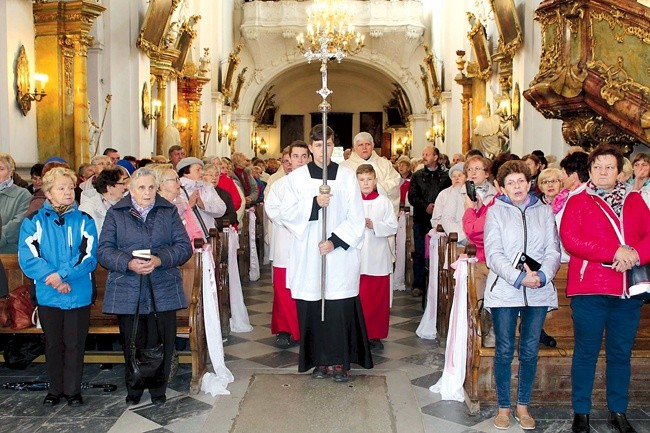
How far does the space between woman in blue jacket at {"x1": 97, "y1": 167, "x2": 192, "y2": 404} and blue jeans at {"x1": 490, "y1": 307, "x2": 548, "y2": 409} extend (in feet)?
6.92

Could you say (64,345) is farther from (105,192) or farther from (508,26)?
(508,26)

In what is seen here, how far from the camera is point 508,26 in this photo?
1279 centimetres

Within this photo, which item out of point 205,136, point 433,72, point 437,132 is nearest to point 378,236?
point 205,136

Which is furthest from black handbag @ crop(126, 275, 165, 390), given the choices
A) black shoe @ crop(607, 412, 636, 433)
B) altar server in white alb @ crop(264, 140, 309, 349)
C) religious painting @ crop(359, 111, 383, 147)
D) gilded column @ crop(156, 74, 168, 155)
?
religious painting @ crop(359, 111, 383, 147)

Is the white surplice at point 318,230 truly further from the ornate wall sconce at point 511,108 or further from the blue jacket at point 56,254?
the ornate wall sconce at point 511,108

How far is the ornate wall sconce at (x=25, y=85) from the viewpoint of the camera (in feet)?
30.1

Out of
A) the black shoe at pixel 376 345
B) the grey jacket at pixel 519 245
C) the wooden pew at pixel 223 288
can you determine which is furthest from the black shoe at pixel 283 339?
the grey jacket at pixel 519 245

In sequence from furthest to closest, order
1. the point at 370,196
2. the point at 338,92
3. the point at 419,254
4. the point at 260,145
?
1. the point at 338,92
2. the point at 260,145
3. the point at 419,254
4. the point at 370,196

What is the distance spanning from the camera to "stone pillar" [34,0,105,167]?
9891 millimetres

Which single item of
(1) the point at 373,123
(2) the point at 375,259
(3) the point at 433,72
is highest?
(3) the point at 433,72

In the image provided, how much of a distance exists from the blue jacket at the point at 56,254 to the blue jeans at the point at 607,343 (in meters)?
3.16

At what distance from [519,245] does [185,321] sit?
2.82 meters

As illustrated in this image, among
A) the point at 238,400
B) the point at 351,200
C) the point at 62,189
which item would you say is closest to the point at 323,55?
the point at 351,200

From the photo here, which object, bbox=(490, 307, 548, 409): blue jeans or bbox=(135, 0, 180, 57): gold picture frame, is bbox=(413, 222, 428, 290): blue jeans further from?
bbox=(135, 0, 180, 57): gold picture frame
